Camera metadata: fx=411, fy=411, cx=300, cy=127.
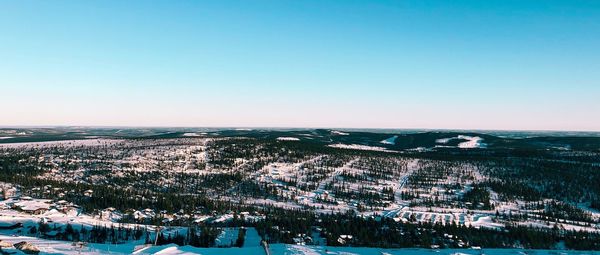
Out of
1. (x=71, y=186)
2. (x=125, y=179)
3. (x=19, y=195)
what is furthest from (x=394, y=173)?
(x=19, y=195)

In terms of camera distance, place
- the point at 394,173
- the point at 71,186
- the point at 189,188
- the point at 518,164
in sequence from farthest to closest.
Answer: the point at 518,164, the point at 394,173, the point at 189,188, the point at 71,186

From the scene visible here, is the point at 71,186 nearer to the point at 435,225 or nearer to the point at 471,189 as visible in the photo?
the point at 435,225

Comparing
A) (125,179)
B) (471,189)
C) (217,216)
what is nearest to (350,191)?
(471,189)

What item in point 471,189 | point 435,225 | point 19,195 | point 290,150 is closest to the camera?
point 435,225

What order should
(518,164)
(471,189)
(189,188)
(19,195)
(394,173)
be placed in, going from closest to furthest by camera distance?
(19,195) < (189,188) < (471,189) < (394,173) < (518,164)

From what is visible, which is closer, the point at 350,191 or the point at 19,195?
the point at 19,195

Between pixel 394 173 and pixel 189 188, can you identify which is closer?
pixel 189 188

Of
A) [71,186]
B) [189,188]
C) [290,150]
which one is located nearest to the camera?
[71,186]

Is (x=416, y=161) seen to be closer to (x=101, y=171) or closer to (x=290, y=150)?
(x=290, y=150)
